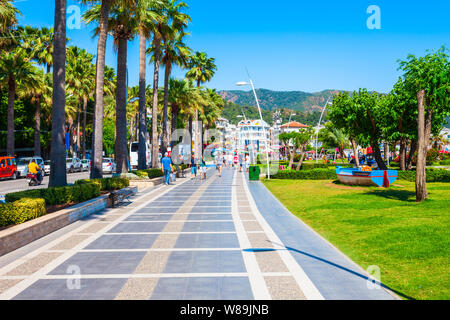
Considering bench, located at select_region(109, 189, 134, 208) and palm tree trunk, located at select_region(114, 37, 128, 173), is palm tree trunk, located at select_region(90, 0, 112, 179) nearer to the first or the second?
bench, located at select_region(109, 189, 134, 208)

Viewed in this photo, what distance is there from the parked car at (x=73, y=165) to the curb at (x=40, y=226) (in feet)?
105

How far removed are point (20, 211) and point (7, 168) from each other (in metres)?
26.2

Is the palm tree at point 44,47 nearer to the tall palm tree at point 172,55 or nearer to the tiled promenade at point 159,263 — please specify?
the tall palm tree at point 172,55

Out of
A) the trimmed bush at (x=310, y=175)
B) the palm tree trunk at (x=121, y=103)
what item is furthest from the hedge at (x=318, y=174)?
the palm tree trunk at (x=121, y=103)

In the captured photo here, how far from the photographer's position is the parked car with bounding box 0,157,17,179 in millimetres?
31269

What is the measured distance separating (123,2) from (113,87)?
1518 inches

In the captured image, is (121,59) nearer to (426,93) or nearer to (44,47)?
(426,93)

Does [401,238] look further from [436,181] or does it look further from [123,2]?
[436,181]

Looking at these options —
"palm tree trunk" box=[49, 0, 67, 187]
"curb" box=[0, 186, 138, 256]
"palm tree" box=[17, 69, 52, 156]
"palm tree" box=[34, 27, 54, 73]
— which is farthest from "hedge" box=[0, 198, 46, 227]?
"palm tree" box=[34, 27, 54, 73]

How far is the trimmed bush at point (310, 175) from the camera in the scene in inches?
1131

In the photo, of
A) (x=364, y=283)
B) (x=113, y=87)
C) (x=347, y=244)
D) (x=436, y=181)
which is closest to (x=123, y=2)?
(x=347, y=244)

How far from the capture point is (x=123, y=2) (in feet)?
60.7

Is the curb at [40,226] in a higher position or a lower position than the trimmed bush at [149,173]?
lower

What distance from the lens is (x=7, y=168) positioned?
3188 centimetres
